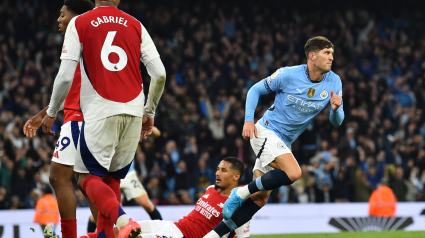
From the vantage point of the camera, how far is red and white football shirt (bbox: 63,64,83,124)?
496cm

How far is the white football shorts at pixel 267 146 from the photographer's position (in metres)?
5.62

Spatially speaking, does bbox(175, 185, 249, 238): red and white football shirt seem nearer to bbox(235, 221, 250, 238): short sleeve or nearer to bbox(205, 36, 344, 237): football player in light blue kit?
bbox(235, 221, 250, 238): short sleeve

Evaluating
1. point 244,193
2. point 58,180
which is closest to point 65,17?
point 58,180

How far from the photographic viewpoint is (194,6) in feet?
62.5

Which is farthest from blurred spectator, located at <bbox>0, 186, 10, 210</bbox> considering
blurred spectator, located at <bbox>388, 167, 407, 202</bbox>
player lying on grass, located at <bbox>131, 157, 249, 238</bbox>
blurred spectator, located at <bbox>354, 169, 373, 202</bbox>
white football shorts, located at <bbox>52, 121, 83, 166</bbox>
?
blurred spectator, located at <bbox>388, 167, 407, 202</bbox>

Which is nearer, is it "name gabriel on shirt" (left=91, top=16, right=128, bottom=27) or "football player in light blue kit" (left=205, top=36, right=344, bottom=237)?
"name gabriel on shirt" (left=91, top=16, right=128, bottom=27)

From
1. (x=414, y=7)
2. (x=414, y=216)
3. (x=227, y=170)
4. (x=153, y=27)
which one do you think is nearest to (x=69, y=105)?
(x=227, y=170)

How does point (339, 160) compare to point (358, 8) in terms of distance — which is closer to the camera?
point (339, 160)

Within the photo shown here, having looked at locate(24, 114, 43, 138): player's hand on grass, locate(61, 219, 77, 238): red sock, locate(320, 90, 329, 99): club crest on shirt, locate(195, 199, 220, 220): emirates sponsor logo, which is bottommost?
locate(195, 199, 220, 220): emirates sponsor logo

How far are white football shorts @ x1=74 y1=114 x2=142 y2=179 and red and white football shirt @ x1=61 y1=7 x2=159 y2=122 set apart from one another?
0.06 m

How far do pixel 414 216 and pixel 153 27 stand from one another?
9.92 metres

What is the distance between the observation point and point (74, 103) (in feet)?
16.5

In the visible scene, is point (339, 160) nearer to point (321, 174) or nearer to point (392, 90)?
point (321, 174)

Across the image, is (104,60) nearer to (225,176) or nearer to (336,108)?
(225,176)
